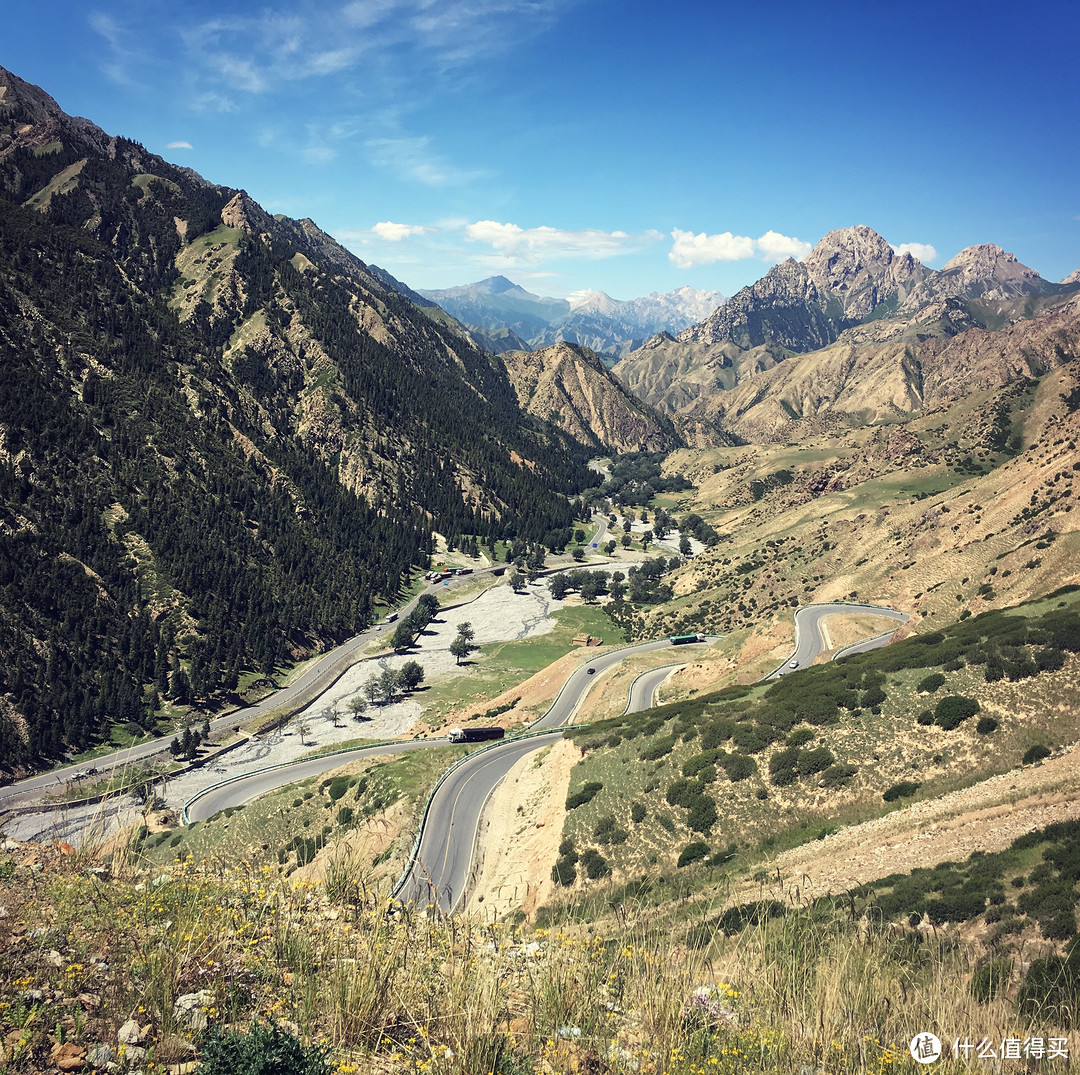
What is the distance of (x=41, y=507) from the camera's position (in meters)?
111

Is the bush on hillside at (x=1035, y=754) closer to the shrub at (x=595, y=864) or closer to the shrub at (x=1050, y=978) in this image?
the shrub at (x=1050, y=978)

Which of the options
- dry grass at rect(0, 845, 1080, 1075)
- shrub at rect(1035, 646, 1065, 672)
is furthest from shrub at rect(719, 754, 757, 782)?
dry grass at rect(0, 845, 1080, 1075)

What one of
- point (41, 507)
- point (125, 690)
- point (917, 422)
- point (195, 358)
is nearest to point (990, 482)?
point (917, 422)

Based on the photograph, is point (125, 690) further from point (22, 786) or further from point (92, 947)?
point (92, 947)

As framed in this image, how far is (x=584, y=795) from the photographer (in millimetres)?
41031

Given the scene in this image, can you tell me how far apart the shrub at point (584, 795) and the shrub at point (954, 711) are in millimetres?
21043

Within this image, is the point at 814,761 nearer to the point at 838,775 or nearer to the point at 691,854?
the point at 838,775

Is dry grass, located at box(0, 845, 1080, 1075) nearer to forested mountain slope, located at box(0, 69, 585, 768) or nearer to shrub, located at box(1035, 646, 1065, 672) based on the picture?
shrub, located at box(1035, 646, 1065, 672)

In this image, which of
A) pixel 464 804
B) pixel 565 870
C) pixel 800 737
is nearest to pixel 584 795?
pixel 565 870

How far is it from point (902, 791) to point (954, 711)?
672cm

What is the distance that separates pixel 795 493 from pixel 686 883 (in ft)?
516

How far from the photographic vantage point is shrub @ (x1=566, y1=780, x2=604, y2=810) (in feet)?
133

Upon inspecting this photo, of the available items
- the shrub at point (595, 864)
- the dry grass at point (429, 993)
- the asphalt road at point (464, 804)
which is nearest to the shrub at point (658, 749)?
the shrub at point (595, 864)

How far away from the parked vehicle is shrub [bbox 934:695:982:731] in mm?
44505
